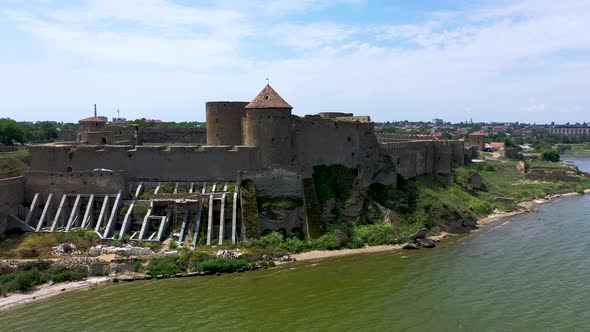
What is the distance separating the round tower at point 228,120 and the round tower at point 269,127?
239 centimetres

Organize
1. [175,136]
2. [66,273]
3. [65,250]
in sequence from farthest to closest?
1. [175,136]
2. [65,250]
3. [66,273]

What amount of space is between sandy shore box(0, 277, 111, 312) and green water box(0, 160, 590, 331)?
497mm

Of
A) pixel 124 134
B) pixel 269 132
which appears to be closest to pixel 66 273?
pixel 269 132

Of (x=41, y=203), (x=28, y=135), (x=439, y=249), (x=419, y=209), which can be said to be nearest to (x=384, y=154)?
(x=419, y=209)

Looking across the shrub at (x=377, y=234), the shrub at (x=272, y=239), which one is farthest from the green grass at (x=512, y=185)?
the shrub at (x=272, y=239)

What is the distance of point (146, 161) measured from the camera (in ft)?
95.5

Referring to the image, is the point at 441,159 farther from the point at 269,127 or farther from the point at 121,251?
the point at 121,251

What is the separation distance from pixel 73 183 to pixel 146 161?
394cm

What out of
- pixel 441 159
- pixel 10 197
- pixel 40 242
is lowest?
pixel 40 242

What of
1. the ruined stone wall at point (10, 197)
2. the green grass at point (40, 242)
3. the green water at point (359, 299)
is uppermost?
the ruined stone wall at point (10, 197)

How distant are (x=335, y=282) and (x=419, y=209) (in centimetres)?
1224

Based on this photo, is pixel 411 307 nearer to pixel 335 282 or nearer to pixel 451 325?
pixel 451 325

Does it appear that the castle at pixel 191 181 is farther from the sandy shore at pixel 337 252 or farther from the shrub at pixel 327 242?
the sandy shore at pixel 337 252

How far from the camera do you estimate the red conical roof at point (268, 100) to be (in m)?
28.6
